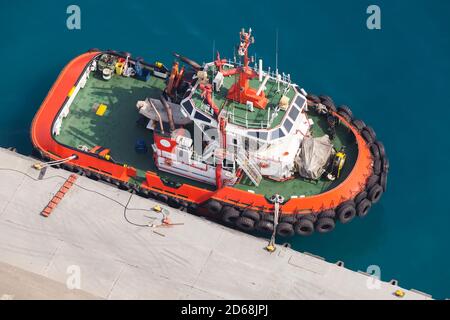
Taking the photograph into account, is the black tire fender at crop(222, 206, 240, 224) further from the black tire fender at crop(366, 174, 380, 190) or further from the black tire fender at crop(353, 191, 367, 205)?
the black tire fender at crop(366, 174, 380, 190)

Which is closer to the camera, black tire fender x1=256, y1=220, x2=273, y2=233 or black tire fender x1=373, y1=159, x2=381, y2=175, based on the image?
black tire fender x1=256, y1=220, x2=273, y2=233

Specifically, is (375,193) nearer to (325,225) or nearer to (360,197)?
(360,197)

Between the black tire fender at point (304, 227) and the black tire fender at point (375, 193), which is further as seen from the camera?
the black tire fender at point (375, 193)

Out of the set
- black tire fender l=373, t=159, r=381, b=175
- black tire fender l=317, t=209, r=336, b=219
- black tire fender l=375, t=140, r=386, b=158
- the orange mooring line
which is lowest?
the orange mooring line

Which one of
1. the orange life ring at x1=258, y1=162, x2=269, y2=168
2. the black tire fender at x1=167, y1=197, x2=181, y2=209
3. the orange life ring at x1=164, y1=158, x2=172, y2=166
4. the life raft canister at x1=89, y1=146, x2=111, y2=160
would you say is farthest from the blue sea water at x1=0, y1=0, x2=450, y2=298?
the orange life ring at x1=164, y1=158, x2=172, y2=166

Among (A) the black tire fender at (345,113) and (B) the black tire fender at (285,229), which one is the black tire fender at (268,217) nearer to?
(B) the black tire fender at (285,229)

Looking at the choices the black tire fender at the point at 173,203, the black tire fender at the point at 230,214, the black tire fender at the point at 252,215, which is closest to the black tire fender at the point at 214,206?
the black tire fender at the point at 230,214
